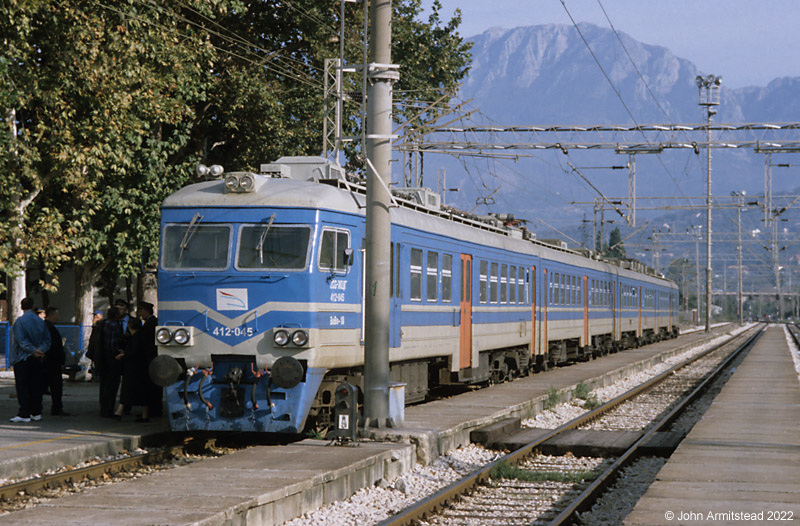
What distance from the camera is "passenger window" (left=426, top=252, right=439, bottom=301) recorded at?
16781 millimetres

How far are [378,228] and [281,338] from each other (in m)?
1.74

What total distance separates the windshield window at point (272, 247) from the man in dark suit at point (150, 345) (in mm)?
2548

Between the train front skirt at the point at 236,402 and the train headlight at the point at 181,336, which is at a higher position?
the train headlight at the point at 181,336

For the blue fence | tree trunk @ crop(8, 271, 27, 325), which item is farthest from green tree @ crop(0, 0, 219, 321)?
the blue fence

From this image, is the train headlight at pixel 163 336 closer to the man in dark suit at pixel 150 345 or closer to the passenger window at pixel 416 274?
the man in dark suit at pixel 150 345

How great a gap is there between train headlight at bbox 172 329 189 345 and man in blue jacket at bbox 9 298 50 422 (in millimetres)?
2559

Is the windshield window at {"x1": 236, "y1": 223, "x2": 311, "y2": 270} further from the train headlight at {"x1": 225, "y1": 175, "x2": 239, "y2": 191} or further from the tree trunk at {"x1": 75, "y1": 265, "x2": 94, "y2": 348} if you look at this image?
the tree trunk at {"x1": 75, "y1": 265, "x2": 94, "y2": 348}

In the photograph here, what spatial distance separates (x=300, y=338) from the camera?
12.3 meters

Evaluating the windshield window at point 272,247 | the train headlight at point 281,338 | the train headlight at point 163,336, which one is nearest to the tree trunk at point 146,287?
the train headlight at point 163,336

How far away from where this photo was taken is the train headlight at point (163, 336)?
497 inches

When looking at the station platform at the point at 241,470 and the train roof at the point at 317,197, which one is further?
the train roof at the point at 317,197

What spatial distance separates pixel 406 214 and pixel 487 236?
548cm

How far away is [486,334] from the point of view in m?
20.5

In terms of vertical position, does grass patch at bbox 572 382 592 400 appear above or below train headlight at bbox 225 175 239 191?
below
